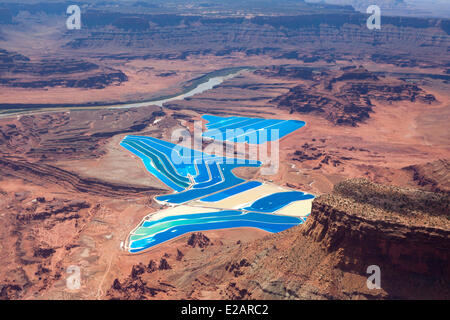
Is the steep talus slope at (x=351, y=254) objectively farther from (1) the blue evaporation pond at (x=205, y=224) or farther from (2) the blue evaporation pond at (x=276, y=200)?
(2) the blue evaporation pond at (x=276, y=200)

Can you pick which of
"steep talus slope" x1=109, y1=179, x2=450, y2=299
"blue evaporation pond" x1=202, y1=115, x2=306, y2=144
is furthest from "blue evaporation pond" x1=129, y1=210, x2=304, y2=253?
"blue evaporation pond" x1=202, y1=115, x2=306, y2=144

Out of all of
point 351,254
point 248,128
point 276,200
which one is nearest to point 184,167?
point 276,200

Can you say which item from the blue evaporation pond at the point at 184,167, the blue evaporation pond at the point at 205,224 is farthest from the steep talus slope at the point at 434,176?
the blue evaporation pond at the point at 184,167

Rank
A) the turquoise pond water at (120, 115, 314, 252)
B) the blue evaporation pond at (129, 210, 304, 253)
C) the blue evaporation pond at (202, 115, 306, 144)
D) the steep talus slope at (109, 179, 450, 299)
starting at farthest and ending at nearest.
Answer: the blue evaporation pond at (202, 115, 306, 144) < the turquoise pond water at (120, 115, 314, 252) < the blue evaporation pond at (129, 210, 304, 253) < the steep talus slope at (109, 179, 450, 299)

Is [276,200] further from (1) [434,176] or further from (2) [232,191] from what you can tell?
(1) [434,176]

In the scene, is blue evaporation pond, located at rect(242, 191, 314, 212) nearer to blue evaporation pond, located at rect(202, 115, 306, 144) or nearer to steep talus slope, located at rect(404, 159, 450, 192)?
steep talus slope, located at rect(404, 159, 450, 192)

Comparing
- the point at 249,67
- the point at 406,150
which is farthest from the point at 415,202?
the point at 249,67

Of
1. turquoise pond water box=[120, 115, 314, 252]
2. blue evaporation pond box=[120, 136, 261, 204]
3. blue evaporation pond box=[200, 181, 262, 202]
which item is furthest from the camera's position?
blue evaporation pond box=[120, 136, 261, 204]
